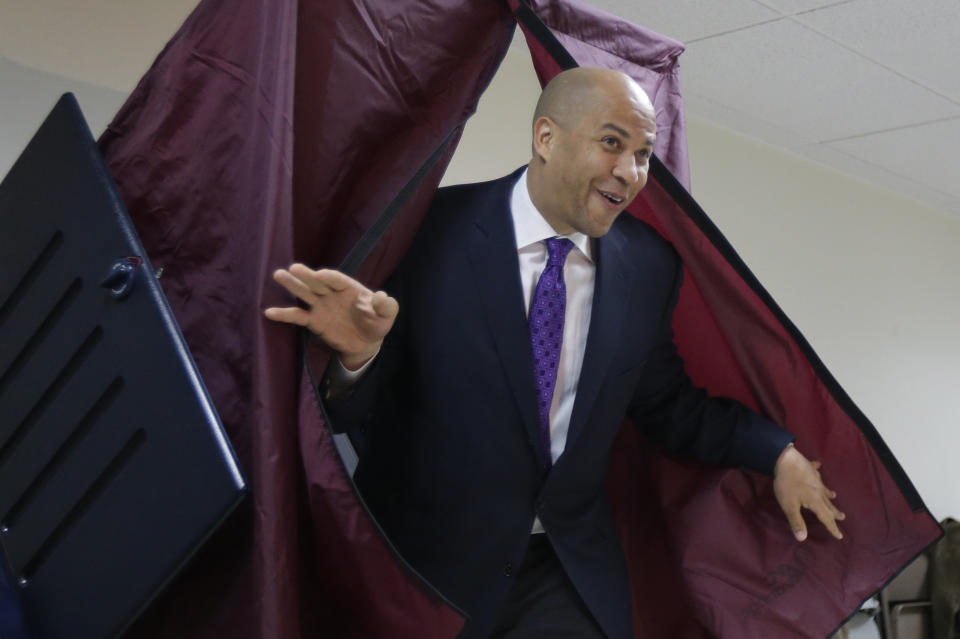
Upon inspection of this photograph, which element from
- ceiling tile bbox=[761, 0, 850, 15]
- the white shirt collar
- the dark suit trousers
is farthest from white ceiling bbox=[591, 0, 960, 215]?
the dark suit trousers

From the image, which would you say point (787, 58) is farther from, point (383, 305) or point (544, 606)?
point (383, 305)

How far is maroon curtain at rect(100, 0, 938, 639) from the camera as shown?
1.05 metres

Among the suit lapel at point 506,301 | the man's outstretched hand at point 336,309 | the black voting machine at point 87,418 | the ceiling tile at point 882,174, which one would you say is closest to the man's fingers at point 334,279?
the man's outstretched hand at point 336,309

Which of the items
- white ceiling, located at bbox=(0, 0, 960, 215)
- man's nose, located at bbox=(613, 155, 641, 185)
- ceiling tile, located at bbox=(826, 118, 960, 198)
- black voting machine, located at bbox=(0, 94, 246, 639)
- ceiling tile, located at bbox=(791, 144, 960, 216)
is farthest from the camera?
ceiling tile, located at bbox=(791, 144, 960, 216)

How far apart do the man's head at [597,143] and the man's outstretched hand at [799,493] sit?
0.48 m

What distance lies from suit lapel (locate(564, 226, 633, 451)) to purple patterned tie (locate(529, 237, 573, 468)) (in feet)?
0.12

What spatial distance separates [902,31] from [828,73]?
0.40 meters

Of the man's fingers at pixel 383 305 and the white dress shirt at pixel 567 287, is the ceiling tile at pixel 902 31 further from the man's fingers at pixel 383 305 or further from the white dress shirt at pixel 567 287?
the man's fingers at pixel 383 305

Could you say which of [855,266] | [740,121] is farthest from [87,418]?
[855,266]

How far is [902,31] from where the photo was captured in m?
2.96

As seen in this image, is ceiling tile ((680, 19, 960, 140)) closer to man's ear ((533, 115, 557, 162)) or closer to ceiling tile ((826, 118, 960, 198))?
ceiling tile ((826, 118, 960, 198))

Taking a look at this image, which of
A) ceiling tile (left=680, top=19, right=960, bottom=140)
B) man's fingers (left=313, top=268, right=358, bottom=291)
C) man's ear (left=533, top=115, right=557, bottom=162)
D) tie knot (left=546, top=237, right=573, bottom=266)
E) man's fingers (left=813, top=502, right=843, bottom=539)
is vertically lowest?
man's fingers (left=313, top=268, right=358, bottom=291)

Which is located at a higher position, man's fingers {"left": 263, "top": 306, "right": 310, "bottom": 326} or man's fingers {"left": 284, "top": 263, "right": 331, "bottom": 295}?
man's fingers {"left": 284, "top": 263, "right": 331, "bottom": 295}

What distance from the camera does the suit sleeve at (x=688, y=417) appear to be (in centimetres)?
147
